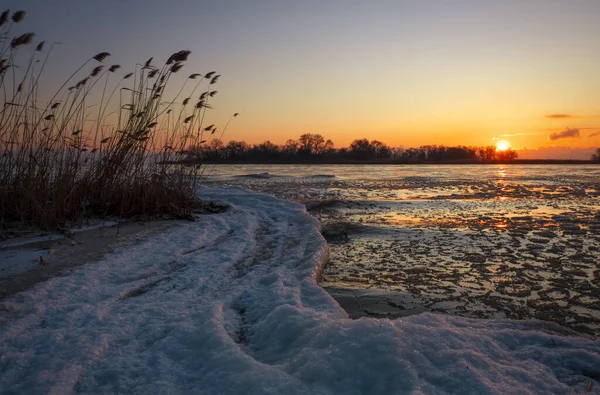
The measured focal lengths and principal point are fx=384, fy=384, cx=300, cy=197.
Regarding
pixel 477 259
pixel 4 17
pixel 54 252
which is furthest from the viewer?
pixel 477 259

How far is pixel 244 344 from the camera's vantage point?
2197 mm

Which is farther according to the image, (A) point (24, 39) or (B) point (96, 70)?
(B) point (96, 70)

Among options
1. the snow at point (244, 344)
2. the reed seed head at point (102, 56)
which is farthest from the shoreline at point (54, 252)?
the reed seed head at point (102, 56)

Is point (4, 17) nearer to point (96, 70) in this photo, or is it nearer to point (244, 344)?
point (96, 70)

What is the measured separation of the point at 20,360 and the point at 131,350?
1.60ft

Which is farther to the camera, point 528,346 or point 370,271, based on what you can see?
point 370,271

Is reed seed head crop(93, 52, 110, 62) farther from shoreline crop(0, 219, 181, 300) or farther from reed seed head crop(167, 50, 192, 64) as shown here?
shoreline crop(0, 219, 181, 300)

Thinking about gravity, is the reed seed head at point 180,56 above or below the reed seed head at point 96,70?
above

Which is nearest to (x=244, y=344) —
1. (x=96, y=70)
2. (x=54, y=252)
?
(x=54, y=252)

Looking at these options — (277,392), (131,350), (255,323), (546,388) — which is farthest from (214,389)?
(546,388)

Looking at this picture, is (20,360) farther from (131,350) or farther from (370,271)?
(370,271)

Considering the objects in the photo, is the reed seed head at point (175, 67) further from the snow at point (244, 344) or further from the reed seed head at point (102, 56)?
the snow at point (244, 344)

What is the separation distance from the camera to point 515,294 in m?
3.08

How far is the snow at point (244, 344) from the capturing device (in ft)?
5.62
